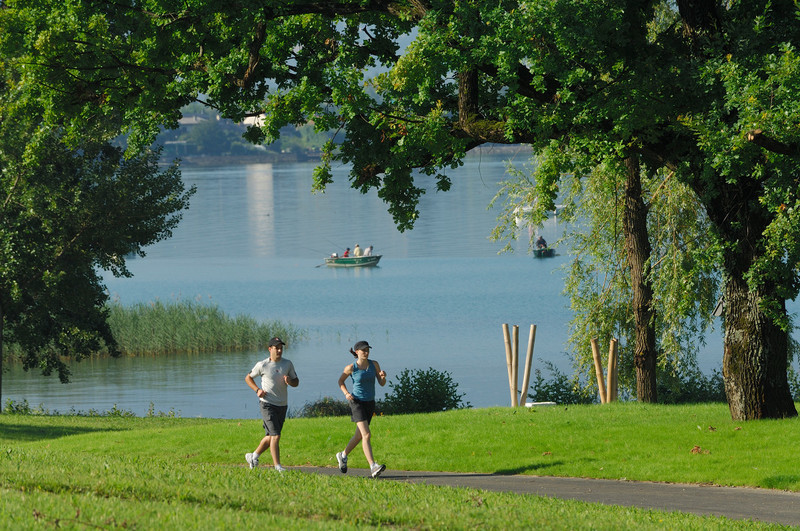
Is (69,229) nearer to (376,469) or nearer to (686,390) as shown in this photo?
(686,390)

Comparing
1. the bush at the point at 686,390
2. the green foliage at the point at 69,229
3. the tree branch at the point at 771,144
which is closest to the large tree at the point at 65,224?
the green foliage at the point at 69,229

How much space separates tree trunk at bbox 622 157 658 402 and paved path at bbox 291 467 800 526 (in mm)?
10116

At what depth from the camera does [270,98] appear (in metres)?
18.4

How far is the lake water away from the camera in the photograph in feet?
127

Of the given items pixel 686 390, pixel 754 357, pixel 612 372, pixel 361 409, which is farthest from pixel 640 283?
pixel 361 409

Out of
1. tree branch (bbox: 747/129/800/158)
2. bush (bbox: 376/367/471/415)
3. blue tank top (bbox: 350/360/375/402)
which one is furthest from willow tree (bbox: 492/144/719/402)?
blue tank top (bbox: 350/360/375/402)

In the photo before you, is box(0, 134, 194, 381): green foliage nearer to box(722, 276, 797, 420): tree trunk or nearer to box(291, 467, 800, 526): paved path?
box(291, 467, 800, 526): paved path

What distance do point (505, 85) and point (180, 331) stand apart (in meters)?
29.4

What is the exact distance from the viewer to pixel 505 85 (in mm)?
17609

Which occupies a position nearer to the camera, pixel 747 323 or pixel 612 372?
pixel 747 323

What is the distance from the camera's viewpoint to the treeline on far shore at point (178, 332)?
143 feet

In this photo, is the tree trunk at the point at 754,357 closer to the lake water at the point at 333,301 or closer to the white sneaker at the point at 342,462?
the lake water at the point at 333,301

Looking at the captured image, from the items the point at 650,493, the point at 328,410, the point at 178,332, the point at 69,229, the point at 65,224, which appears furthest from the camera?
the point at 178,332

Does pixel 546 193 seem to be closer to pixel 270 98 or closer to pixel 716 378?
pixel 270 98
